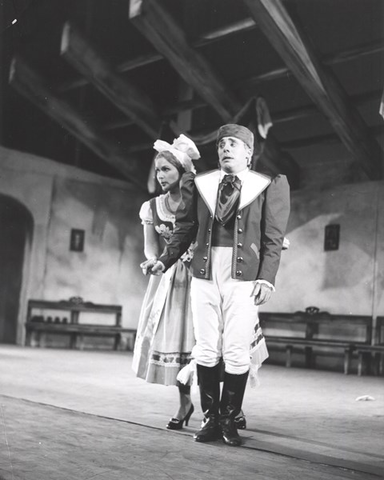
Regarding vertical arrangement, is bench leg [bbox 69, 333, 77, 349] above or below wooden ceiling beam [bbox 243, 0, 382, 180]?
below

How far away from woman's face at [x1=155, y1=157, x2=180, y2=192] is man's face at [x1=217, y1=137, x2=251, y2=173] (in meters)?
0.37

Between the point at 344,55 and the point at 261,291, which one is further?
the point at 344,55

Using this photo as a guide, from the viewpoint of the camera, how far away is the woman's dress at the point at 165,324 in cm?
283

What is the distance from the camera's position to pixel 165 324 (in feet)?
9.44

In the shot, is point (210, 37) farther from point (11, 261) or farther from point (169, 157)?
point (11, 261)

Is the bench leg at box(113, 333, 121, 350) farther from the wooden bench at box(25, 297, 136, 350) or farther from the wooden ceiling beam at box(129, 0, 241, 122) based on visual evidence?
the wooden ceiling beam at box(129, 0, 241, 122)

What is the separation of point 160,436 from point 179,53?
18.1 feet

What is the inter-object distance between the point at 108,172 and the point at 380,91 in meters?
4.90

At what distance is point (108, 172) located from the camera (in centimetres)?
1055

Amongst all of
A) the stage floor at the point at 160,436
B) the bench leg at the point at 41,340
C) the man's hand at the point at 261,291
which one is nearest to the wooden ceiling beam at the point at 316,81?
the stage floor at the point at 160,436

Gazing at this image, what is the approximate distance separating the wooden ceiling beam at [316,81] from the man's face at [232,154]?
3.87 metres

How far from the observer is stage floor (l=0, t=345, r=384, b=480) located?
1.98 metres

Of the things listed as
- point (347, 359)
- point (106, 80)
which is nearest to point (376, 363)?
point (347, 359)

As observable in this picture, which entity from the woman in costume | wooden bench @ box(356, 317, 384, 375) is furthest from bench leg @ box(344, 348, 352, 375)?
the woman in costume
